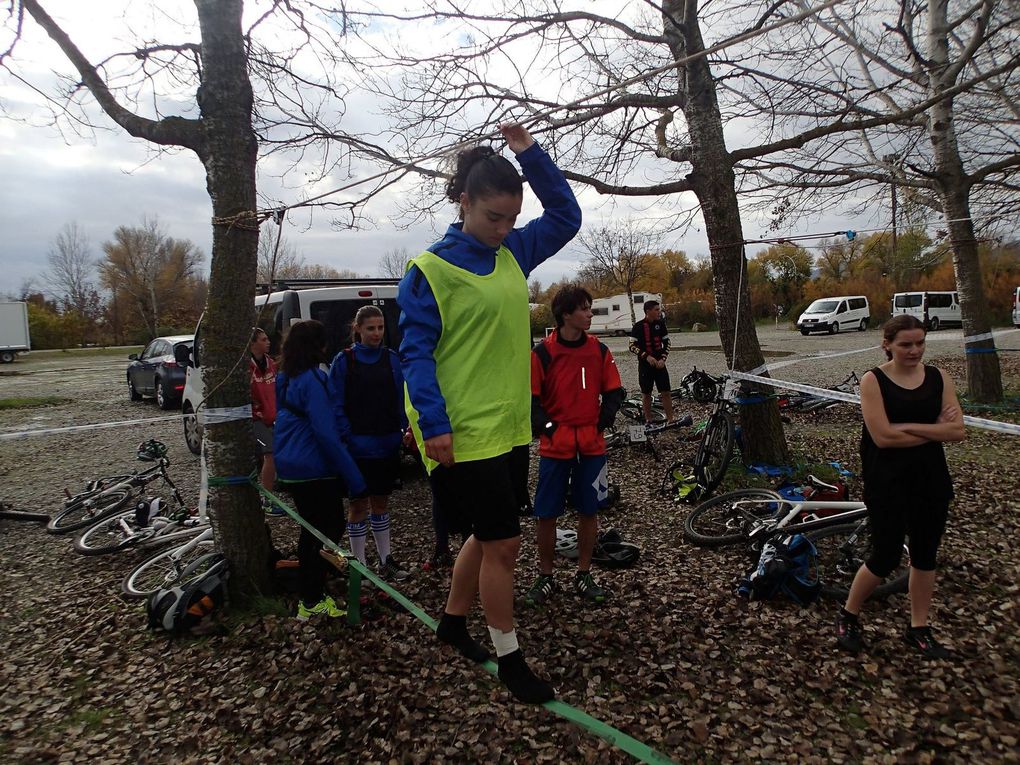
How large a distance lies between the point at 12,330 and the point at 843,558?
155ft

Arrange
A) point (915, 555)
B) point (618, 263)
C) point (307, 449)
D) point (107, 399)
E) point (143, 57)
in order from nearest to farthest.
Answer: point (915, 555), point (307, 449), point (143, 57), point (107, 399), point (618, 263)

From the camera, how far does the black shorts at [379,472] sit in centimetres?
404

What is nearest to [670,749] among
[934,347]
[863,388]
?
[863,388]

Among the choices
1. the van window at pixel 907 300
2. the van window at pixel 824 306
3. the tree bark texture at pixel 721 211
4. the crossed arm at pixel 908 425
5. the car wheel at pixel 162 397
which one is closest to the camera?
the crossed arm at pixel 908 425

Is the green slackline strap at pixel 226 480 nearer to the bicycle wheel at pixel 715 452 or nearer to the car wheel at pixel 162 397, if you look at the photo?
the bicycle wheel at pixel 715 452

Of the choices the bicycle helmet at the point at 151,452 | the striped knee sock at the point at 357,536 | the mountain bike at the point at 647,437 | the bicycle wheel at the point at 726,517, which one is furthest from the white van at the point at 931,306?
the bicycle helmet at the point at 151,452

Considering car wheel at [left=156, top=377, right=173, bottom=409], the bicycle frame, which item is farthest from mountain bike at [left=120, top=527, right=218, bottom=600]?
car wheel at [left=156, top=377, right=173, bottom=409]

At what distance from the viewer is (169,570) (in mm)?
4090

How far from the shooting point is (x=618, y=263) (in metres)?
37.4

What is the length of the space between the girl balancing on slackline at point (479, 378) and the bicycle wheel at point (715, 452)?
3345mm

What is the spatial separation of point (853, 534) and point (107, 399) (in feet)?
61.2

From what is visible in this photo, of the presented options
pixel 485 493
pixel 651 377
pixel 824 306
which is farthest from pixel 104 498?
pixel 824 306

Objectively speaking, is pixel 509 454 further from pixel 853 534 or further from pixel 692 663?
pixel 853 534

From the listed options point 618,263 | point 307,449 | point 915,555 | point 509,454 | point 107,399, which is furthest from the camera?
point 618,263
